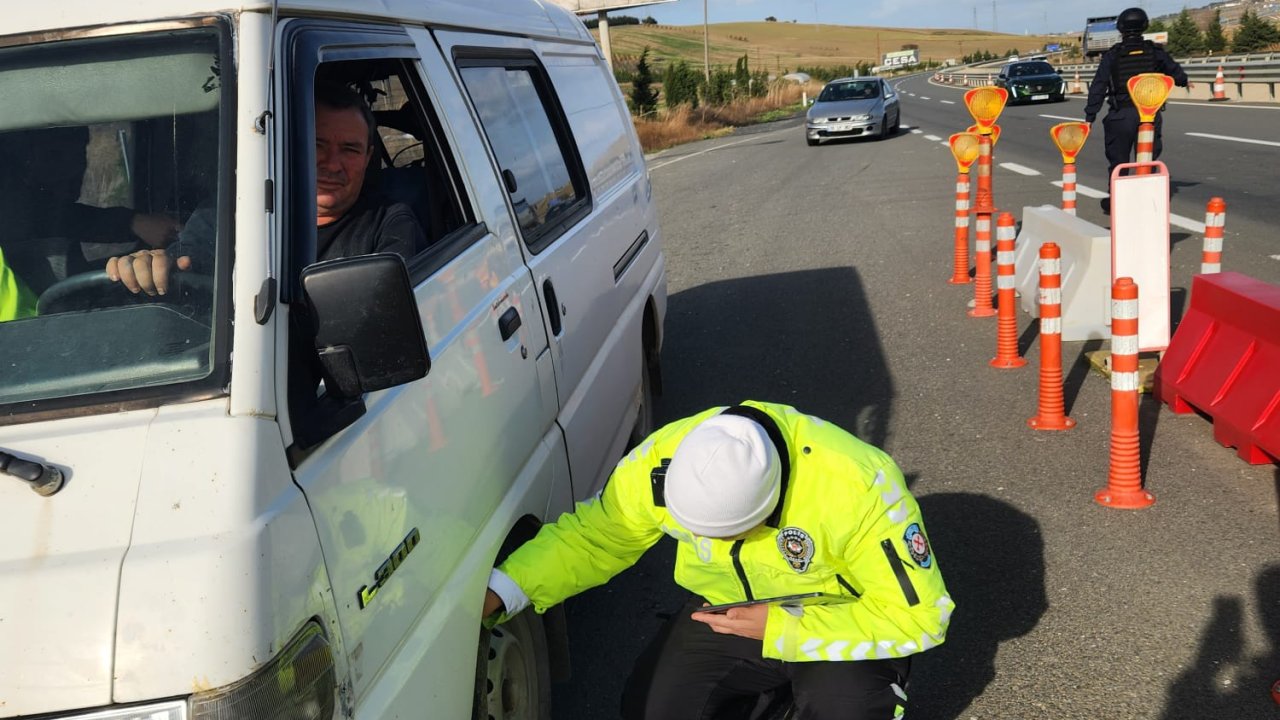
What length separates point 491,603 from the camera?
2689 mm

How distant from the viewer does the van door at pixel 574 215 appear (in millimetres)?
3557

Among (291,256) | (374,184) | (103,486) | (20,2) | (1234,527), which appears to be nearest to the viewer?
(103,486)

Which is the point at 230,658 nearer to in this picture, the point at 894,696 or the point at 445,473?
the point at 445,473

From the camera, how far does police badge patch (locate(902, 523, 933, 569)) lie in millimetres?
2809

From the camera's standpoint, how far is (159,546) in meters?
1.74

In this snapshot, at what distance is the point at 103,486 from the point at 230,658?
0.37 meters

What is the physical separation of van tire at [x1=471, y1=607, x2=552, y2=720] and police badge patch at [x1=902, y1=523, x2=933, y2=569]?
100cm

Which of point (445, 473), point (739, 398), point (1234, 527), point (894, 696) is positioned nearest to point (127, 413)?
point (445, 473)

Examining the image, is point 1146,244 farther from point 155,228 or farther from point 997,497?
point 155,228

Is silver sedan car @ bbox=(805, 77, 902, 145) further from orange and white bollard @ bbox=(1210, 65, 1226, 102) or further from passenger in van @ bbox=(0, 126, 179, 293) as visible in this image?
passenger in van @ bbox=(0, 126, 179, 293)

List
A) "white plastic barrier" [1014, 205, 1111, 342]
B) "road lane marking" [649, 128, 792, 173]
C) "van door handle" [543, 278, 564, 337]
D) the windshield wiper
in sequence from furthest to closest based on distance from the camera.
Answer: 1. "road lane marking" [649, 128, 792, 173]
2. "white plastic barrier" [1014, 205, 1111, 342]
3. "van door handle" [543, 278, 564, 337]
4. the windshield wiper

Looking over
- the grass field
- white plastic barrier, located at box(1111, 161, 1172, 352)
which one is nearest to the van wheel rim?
white plastic barrier, located at box(1111, 161, 1172, 352)

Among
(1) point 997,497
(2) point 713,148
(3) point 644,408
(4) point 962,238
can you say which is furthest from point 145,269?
(2) point 713,148

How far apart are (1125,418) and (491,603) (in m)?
3.28
